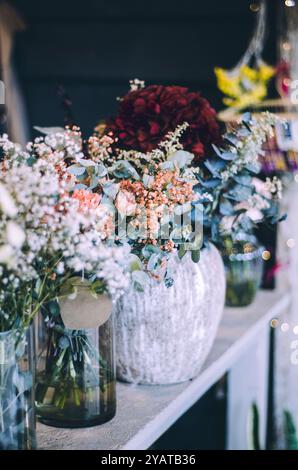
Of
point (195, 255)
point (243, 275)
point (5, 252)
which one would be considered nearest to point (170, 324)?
point (195, 255)

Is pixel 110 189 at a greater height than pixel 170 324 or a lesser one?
greater

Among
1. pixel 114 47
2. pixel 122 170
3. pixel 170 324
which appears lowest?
pixel 170 324

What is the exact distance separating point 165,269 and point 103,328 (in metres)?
0.12

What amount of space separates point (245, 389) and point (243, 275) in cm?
34

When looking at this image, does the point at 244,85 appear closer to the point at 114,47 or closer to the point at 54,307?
the point at 114,47

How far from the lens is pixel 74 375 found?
852 millimetres

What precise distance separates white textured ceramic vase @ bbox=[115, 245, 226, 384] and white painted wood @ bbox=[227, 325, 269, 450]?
24.2 inches

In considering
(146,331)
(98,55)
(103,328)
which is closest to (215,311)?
(146,331)

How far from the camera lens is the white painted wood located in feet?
5.32

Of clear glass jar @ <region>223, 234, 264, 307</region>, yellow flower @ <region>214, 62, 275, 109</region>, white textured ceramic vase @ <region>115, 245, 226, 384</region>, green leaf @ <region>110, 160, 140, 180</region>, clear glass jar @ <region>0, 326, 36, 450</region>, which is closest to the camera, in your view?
clear glass jar @ <region>0, 326, 36, 450</region>

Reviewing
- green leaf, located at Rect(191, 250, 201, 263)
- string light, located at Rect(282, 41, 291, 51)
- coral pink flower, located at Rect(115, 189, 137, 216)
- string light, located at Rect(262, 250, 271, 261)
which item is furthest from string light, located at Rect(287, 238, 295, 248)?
coral pink flower, located at Rect(115, 189, 137, 216)

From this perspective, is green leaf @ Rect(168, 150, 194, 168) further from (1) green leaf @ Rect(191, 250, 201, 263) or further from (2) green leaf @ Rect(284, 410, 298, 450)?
(2) green leaf @ Rect(284, 410, 298, 450)

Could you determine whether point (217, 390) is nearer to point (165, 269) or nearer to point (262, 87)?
point (262, 87)

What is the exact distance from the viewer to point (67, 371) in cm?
85
